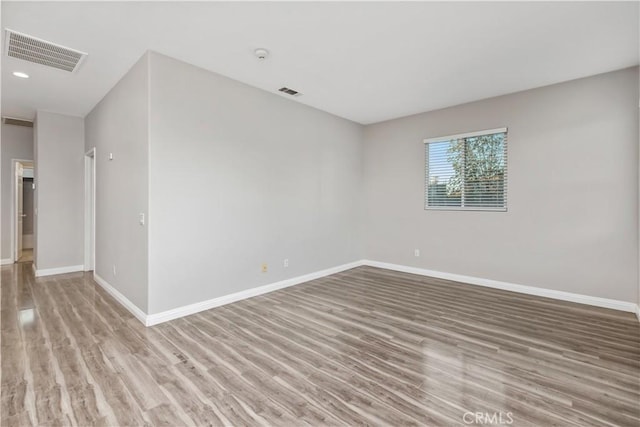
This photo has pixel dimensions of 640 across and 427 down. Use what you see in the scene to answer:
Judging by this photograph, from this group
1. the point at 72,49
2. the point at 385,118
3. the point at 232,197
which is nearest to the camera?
the point at 72,49

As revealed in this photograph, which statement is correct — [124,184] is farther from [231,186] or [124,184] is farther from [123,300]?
[123,300]

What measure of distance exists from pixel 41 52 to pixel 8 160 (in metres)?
4.57

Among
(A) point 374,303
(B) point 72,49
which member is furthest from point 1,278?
(A) point 374,303

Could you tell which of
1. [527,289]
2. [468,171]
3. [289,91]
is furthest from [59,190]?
[527,289]

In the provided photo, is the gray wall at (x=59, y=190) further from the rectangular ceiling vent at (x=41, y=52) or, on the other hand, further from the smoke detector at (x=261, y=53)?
the smoke detector at (x=261, y=53)

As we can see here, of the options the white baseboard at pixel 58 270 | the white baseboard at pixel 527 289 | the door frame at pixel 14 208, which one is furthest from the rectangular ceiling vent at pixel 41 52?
the white baseboard at pixel 527 289

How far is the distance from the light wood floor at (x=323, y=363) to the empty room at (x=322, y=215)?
0.07 ft

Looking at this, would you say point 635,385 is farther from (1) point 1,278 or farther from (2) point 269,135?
(1) point 1,278

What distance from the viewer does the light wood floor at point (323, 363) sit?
181 centimetres

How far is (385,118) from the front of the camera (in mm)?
5527

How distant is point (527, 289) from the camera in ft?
13.6

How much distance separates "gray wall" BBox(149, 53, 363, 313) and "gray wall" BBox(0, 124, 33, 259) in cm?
538

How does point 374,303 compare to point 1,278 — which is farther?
point 1,278

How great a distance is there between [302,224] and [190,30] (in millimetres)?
2906
